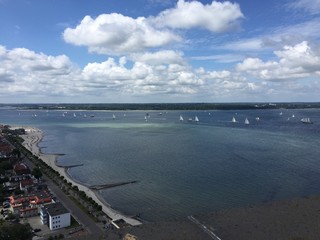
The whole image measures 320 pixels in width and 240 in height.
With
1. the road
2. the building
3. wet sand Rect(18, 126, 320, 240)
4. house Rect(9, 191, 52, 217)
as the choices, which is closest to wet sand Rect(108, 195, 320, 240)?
wet sand Rect(18, 126, 320, 240)

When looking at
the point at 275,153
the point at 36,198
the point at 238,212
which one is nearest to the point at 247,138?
the point at 275,153

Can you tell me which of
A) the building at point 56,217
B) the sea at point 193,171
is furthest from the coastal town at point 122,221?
the sea at point 193,171

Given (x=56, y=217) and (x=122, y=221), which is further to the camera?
(x=122, y=221)

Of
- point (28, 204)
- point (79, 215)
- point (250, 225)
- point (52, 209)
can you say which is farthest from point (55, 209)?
point (250, 225)

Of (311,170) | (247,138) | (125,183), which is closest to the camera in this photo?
(125,183)

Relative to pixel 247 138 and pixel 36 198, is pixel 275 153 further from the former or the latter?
pixel 36 198

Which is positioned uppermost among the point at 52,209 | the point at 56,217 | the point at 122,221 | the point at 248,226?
the point at 52,209

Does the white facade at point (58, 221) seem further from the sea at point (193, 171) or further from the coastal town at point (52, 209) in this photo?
the sea at point (193, 171)

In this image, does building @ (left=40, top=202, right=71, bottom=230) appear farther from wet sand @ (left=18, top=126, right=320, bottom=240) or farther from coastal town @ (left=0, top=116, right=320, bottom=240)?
wet sand @ (left=18, top=126, right=320, bottom=240)

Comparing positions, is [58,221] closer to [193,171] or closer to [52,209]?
[52,209]

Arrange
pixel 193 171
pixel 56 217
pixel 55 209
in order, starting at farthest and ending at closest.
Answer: pixel 193 171 < pixel 55 209 < pixel 56 217

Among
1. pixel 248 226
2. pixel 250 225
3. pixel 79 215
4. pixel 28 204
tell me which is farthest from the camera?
pixel 28 204
